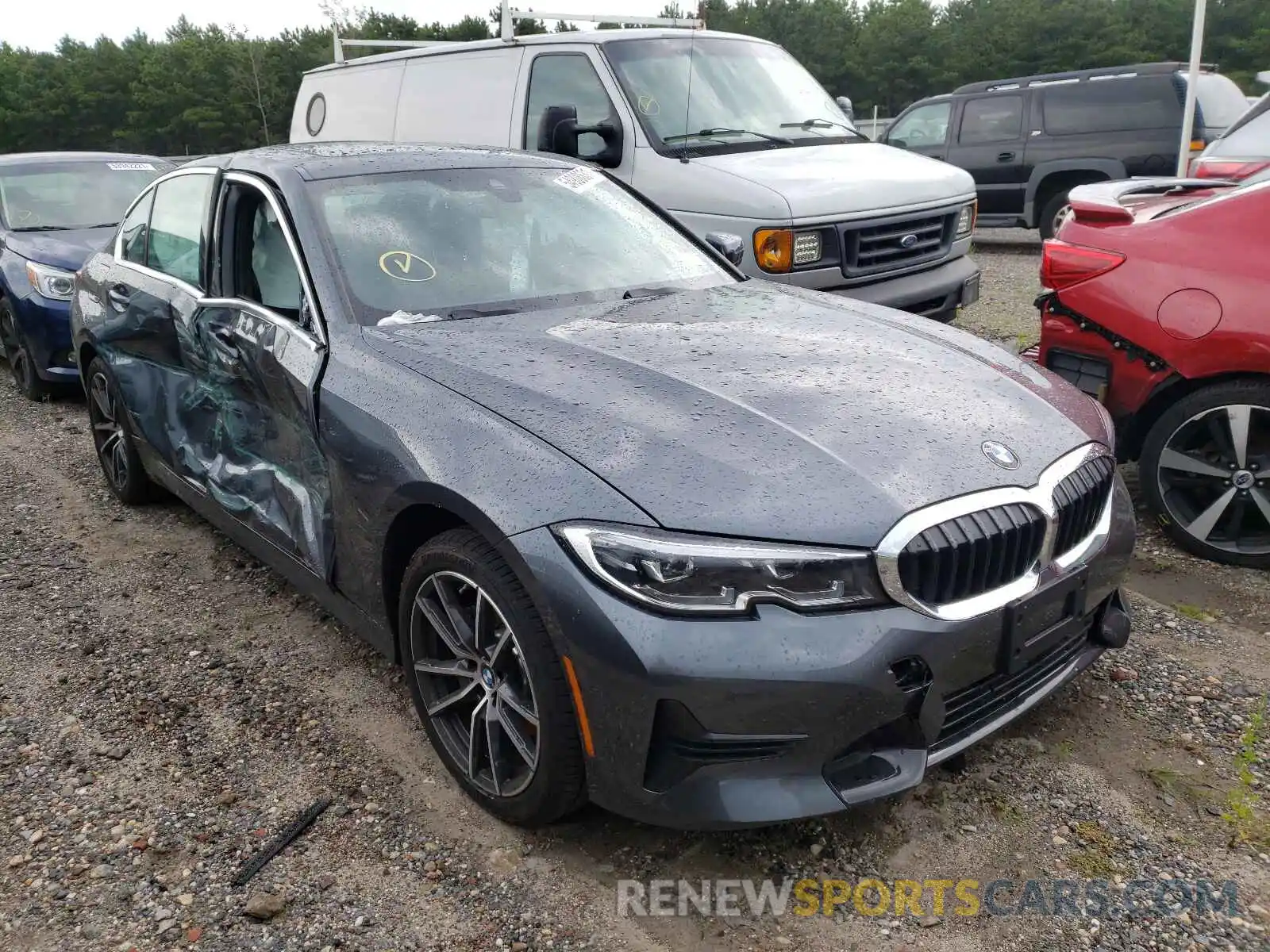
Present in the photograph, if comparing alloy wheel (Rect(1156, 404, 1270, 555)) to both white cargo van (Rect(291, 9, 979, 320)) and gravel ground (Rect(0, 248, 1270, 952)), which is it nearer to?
gravel ground (Rect(0, 248, 1270, 952))

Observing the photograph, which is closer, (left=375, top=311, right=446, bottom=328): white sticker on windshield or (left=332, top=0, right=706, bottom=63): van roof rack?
(left=375, top=311, right=446, bottom=328): white sticker on windshield

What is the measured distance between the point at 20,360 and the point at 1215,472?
7527 millimetres

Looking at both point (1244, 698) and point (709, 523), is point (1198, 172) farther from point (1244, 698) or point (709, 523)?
point (709, 523)

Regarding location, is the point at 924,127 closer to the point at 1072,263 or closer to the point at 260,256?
the point at 1072,263

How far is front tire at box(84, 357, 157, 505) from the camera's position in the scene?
4.72m

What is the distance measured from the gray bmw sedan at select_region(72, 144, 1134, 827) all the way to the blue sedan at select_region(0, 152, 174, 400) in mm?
3859

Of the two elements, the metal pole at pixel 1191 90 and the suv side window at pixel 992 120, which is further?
the suv side window at pixel 992 120

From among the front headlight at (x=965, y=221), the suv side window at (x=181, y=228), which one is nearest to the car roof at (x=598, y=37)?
the front headlight at (x=965, y=221)

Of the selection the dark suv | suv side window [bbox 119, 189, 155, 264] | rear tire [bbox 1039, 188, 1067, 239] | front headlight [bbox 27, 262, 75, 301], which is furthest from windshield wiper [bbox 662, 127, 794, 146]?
rear tire [bbox 1039, 188, 1067, 239]

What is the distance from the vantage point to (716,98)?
6.68 metres

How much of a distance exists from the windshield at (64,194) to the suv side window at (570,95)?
10.3 ft

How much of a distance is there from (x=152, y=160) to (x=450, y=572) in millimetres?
7915

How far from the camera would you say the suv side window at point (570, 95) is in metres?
6.59

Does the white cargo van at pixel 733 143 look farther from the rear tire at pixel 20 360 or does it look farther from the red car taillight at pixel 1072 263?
the rear tire at pixel 20 360
